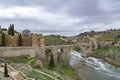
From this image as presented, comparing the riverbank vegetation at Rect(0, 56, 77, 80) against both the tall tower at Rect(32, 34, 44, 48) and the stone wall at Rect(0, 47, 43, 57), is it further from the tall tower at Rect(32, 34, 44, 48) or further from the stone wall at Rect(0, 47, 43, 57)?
the tall tower at Rect(32, 34, 44, 48)

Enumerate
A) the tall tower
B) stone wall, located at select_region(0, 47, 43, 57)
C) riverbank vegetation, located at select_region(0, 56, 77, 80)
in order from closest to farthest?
riverbank vegetation, located at select_region(0, 56, 77, 80), stone wall, located at select_region(0, 47, 43, 57), the tall tower

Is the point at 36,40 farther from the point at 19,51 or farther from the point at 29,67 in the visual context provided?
the point at 29,67

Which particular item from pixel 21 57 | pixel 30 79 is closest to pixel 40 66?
pixel 21 57

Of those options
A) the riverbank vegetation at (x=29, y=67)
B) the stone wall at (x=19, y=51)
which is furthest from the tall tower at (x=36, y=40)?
the riverbank vegetation at (x=29, y=67)

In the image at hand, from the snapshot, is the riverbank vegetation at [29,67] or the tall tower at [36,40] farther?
the tall tower at [36,40]

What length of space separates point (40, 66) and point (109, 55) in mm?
51000

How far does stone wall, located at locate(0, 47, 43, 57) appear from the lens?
167ft

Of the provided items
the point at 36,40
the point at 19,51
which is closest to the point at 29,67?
the point at 19,51

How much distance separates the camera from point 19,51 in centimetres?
5347

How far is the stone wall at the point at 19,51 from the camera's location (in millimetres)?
51022

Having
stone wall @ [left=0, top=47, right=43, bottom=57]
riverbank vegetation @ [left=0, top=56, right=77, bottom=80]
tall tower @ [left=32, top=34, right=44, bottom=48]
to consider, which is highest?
tall tower @ [left=32, top=34, right=44, bottom=48]

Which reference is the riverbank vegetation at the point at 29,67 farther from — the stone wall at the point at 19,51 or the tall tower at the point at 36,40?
the tall tower at the point at 36,40

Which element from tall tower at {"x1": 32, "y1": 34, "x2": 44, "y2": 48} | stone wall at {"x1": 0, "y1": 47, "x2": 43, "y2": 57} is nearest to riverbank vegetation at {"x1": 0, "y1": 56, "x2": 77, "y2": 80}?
stone wall at {"x1": 0, "y1": 47, "x2": 43, "y2": 57}

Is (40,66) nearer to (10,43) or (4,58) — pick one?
(4,58)
